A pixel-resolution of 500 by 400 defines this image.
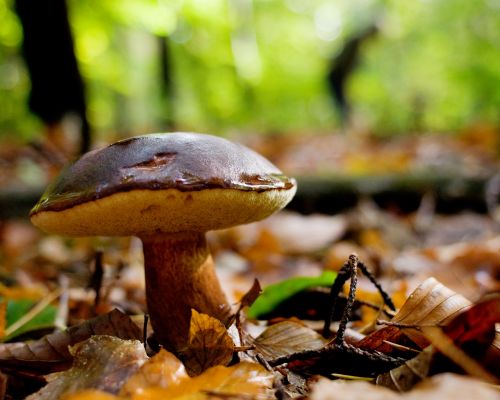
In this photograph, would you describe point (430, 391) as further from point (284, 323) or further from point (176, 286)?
point (176, 286)

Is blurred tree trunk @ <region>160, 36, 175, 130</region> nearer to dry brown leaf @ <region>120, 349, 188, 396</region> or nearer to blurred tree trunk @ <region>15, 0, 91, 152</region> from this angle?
blurred tree trunk @ <region>15, 0, 91, 152</region>

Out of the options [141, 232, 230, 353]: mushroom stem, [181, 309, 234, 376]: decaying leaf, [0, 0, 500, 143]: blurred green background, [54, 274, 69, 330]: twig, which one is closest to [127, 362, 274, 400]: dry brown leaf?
[181, 309, 234, 376]: decaying leaf

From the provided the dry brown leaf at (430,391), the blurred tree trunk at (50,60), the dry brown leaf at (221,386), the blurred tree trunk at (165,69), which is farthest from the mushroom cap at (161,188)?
Answer: the blurred tree trunk at (165,69)

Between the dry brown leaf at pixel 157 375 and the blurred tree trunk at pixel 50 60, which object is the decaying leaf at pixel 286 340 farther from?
the blurred tree trunk at pixel 50 60

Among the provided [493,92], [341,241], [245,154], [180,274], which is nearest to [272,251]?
[341,241]

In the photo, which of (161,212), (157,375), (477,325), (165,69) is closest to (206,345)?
(157,375)

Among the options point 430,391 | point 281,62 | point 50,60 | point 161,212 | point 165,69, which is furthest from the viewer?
point 281,62

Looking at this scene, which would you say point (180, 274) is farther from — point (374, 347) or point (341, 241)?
point (341, 241)
